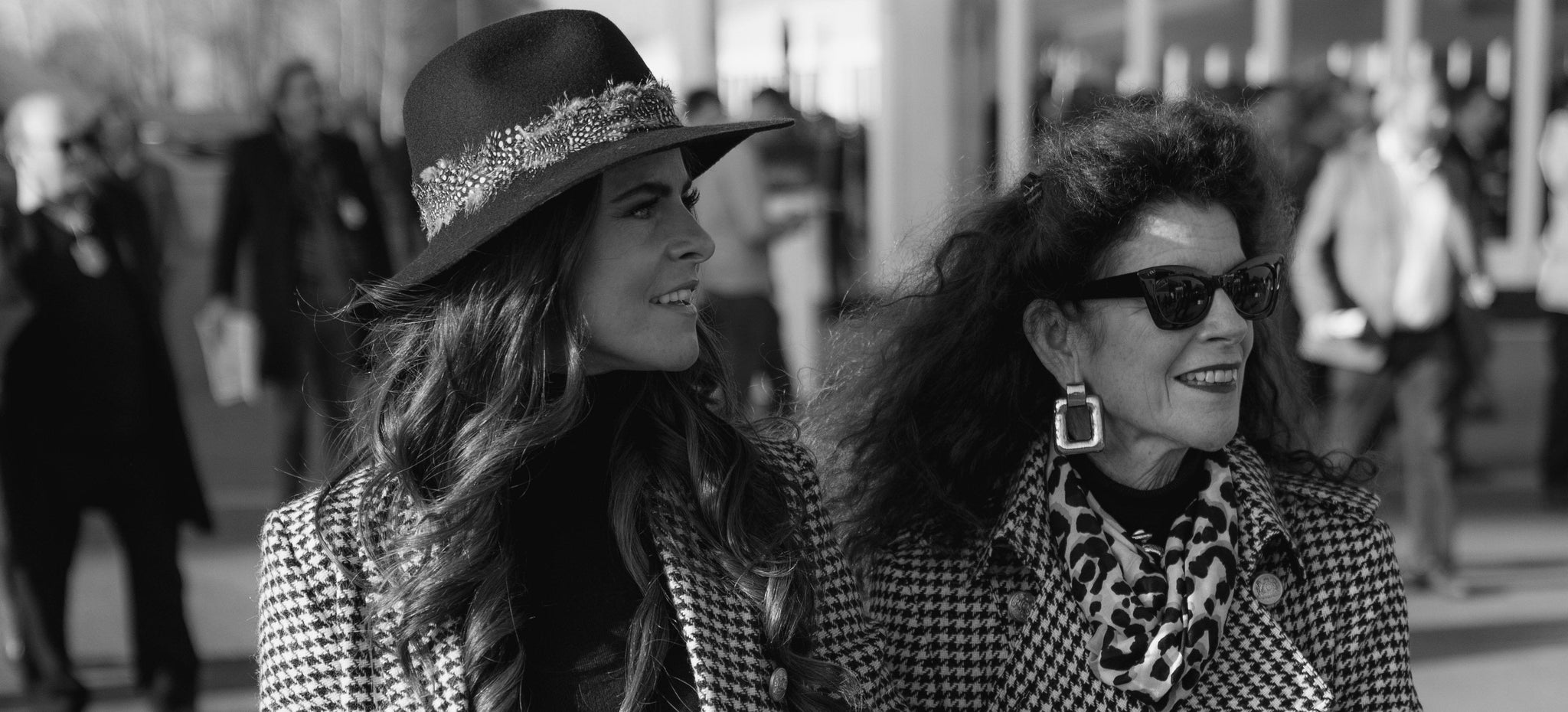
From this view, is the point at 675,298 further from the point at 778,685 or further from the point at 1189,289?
the point at 1189,289

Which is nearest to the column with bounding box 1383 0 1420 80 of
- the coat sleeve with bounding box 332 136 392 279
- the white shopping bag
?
the coat sleeve with bounding box 332 136 392 279

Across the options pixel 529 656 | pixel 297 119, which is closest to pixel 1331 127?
pixel 297 119

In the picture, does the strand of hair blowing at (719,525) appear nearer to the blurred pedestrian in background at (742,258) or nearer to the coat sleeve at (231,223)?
the coat sleeve at (231,223)

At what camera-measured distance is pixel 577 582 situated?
7.13 feet

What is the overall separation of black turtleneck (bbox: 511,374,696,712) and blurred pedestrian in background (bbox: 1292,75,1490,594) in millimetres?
4489

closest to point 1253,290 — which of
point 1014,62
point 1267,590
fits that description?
point 1267,590

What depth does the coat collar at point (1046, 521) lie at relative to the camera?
97.3 inches

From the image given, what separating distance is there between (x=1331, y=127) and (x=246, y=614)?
4.89 metres

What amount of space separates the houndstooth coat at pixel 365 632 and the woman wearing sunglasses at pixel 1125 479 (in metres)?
0.38

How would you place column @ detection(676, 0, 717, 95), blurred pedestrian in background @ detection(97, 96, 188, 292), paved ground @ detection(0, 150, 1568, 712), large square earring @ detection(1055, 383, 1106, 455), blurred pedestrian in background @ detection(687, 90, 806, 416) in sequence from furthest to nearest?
1. blurred pedestrian in background @ detection(97, 96, 188, 292)
2. column @ detection(676, 0, 717, 95)
3. blurred pedestrian in background @ detection(687, 90, 806, 416)
4. paved ground @ detection(0, 150, 1568, 712)
5. large square earring @ detection(1055, 383, 1106, 455)

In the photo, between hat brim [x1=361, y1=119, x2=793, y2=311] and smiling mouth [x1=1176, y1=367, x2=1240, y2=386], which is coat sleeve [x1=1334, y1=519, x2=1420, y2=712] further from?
hat brim [x1=361, y1=119, x2=793, y2=311]

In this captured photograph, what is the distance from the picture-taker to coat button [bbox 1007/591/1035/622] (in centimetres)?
253

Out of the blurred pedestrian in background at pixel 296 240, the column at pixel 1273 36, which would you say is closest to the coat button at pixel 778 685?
the blurred pedestrian in background at pixel 296 240

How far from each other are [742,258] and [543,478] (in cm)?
533
